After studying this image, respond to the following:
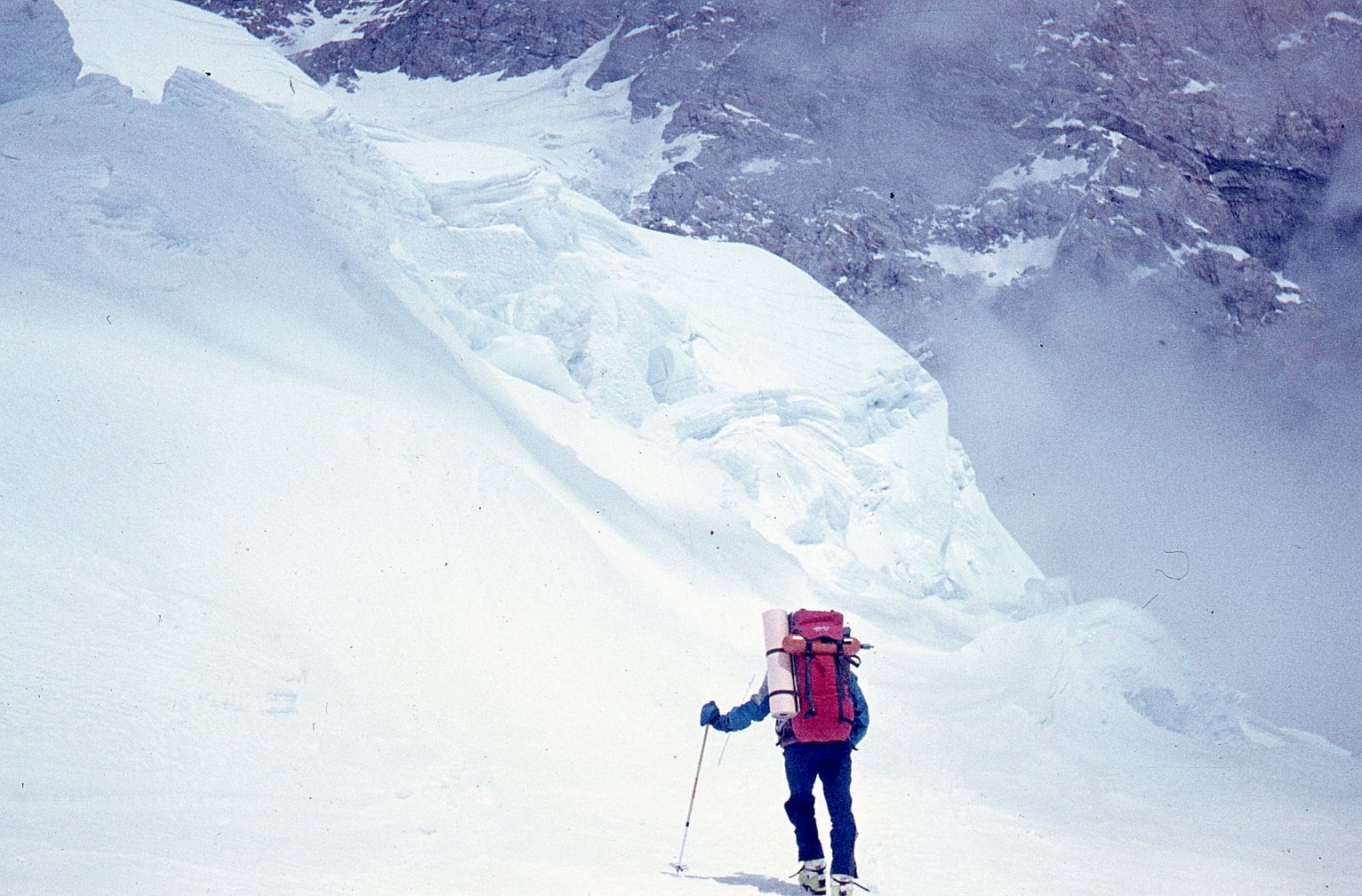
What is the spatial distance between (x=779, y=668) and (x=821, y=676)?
0.55 ft

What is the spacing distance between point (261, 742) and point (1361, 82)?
358 feet

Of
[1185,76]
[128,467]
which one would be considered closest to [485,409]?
[128,467]

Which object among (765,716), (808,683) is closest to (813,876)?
(765,716)

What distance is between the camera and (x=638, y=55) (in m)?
79.7

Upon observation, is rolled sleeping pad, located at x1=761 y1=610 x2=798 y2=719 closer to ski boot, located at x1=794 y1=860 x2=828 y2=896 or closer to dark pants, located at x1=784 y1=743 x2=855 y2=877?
dark pants, located at x1=784 y1=743 x2=855 y2=877

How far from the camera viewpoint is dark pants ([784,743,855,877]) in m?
3.96

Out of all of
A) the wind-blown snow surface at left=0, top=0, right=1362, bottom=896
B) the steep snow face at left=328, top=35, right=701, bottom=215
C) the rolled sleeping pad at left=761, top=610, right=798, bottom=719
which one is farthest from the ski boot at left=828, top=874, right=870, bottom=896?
the steep snow face at left=328, top=35, right=701, bottom=215

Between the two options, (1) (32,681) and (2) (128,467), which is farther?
(2) (128,467)

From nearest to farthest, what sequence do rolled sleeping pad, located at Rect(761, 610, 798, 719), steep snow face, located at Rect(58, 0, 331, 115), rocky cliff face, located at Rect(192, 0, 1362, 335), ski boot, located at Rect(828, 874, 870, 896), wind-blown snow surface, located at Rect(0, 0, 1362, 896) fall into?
ski boot, located at Rect(828, 874, 870, 896) < rolled sleeping pad, located at Rect(761, 610, 798, 719) < wind-blown snow surface, located at Rect(0, 0, 1362, 896) < steep snow face, located at Rect(58, 0, 331, 115) < rocky cliff face, located at Rect(192, 0, 1362, 335)

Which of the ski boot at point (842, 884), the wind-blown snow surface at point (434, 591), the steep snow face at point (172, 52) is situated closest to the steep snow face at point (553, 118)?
the steep snow face at point (172, 52)

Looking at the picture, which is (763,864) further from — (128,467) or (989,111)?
(989,111)

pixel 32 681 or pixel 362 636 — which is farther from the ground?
pixel 362 636

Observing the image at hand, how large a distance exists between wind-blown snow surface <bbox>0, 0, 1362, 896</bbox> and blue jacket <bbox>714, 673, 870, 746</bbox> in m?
0.59

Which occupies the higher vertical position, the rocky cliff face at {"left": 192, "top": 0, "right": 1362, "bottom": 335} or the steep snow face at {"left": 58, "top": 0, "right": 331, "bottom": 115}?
the rocky cliff face at {"left": 192, "top": 0, "right": 1362, "bottom": 335}
